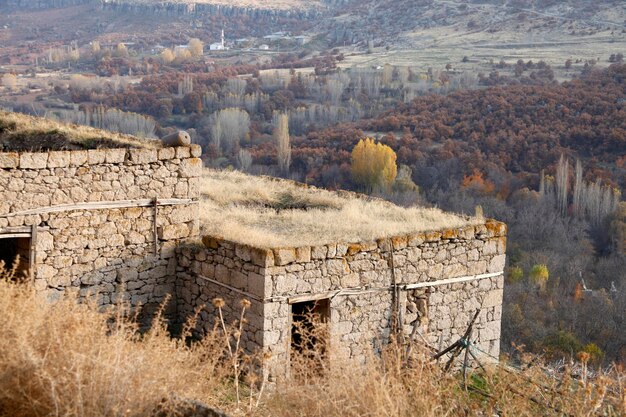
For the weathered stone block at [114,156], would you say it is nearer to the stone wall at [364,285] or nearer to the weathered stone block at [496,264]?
the stone wall at [364,285]

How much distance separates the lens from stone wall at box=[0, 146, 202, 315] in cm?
1060

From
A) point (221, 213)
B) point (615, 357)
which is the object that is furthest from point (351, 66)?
point (221, 213)

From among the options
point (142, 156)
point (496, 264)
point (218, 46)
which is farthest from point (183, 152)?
point (218, 46)

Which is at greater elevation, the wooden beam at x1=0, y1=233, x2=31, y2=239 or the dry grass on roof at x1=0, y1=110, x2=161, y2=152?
the dry grass on roof at x1=0, y1=110, x2=161, y2=152

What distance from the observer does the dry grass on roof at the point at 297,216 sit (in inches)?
446

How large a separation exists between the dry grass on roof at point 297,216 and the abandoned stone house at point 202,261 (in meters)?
0.27

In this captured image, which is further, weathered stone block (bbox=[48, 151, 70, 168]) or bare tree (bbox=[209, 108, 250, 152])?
bare tree (bbox=[209, 108, 250, 152])

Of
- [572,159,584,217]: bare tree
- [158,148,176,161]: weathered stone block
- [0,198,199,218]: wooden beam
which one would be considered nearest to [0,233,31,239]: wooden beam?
[0,198,199,218]: wooden beam

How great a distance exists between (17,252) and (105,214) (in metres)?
1.16

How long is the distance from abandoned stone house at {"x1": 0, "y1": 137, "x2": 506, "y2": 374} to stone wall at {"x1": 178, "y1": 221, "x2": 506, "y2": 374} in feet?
0.05

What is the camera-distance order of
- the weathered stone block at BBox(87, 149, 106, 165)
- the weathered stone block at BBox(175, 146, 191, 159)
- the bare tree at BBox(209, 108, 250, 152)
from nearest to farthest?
the weathered stone block at BBox(87, 149, 106, 165) → the weathered stone block at BBox(175, 146, 191, 159) → the bare tree at BBox(209, 108, 250, 152)

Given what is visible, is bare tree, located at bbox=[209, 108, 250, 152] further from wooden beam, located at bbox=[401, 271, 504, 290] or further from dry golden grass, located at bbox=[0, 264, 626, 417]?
dry golden grass, located at bbox=[0, 264, 626, 417]

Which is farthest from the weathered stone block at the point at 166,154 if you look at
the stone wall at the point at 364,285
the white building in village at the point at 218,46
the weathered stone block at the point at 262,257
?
the white building in village at the point at 218,46

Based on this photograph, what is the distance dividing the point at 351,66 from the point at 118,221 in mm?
75482
